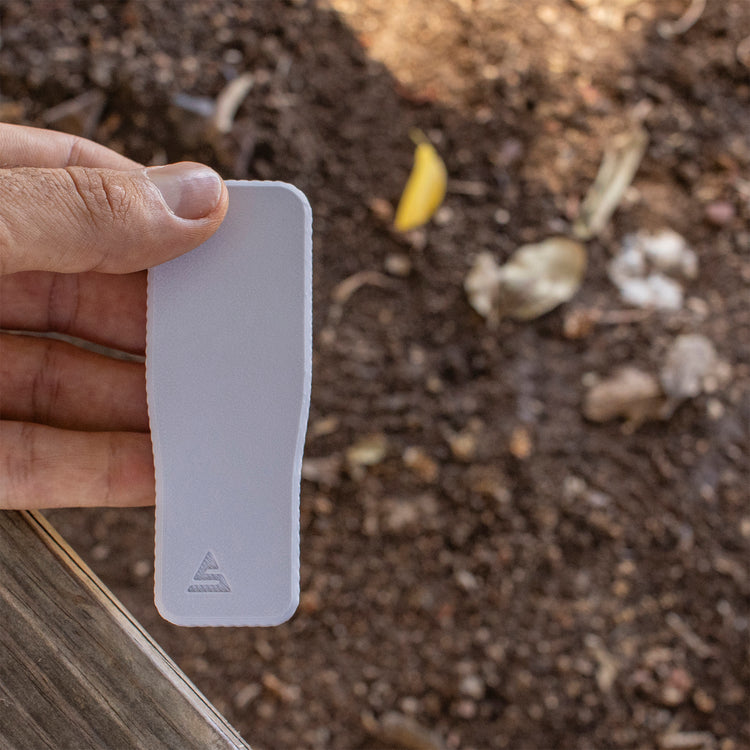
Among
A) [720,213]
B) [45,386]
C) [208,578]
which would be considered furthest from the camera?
[720,213]

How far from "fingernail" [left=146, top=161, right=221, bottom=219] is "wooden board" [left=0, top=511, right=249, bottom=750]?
33cm

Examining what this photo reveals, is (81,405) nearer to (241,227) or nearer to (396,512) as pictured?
(241,227)

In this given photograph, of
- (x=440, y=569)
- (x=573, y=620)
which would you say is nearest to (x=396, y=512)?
(x=440, y=569)

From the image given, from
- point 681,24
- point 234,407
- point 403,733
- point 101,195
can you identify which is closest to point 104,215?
point 101,195

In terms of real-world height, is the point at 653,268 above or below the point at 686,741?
above

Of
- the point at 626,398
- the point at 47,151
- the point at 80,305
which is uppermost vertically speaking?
the point at 47,151

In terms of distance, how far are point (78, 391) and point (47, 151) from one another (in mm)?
266

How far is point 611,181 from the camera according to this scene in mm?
1296

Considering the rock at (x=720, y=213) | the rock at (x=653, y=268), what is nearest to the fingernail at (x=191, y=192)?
the rock at (x=653, y=268)

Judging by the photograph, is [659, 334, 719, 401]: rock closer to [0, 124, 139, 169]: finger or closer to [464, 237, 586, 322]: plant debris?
[464, 237, 586, 322]: plant debris

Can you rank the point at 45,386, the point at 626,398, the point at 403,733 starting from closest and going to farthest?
the point at 45,386 < the point at 403,733 < the point at 626,398

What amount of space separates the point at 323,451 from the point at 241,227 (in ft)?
1.75

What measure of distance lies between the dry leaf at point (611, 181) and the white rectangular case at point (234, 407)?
712 millimetres

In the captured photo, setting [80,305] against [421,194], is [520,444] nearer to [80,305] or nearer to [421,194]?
[421,194]
